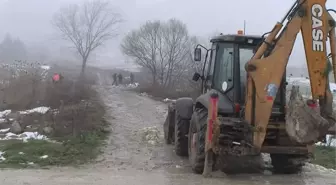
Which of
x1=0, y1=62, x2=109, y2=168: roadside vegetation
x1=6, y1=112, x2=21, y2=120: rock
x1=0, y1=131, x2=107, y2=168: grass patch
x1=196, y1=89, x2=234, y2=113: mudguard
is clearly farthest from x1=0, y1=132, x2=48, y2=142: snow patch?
x1=196, y1=89, x2=234, y2=113: mudguard

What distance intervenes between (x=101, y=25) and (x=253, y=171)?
66.8 metres

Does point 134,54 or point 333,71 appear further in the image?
point 134,54

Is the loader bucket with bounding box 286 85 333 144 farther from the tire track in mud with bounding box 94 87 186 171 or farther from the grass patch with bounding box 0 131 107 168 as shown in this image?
the grass patch with bounding box 0 131 107 168

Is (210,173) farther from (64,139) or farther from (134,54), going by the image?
(134,54)

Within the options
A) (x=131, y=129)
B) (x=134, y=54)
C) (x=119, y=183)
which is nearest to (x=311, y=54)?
(x=119, y=183)

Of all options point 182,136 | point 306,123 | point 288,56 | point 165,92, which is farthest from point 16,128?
point 165,92

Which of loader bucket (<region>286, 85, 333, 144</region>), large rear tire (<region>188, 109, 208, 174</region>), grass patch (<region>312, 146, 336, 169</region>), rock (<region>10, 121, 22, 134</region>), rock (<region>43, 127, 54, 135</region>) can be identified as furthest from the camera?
rock (<region>10, 121, 22, 134</region>)

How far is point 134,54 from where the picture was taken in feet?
161

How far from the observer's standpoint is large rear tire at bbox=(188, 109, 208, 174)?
30.0 ft

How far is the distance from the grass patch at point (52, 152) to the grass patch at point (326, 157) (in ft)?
17.7

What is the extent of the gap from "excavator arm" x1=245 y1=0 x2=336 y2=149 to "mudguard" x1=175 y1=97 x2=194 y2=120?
10.8 ft

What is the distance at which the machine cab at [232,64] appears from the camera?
9242 mm

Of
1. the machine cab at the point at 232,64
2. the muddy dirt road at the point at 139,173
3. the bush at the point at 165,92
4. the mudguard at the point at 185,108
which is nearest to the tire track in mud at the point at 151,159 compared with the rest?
the muddy dirt road at the point at 139,173

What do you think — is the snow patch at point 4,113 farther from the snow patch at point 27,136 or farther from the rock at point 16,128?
the snow patch at point 27,136
